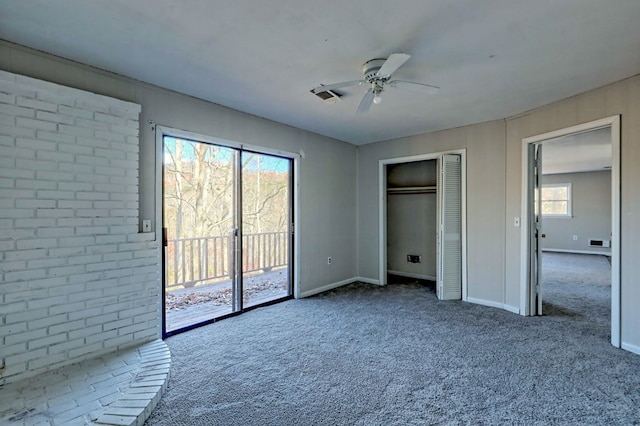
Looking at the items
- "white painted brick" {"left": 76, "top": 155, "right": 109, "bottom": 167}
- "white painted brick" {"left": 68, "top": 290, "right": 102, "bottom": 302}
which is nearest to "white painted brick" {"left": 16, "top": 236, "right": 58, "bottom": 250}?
"white painted brick" {"left": 68, "top": 290, "right": 102, "bottom": 302}

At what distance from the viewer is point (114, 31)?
2158mm

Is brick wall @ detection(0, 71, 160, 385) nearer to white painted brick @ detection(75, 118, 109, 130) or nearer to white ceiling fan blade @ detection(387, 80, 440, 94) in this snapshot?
white painted brick @ detection(75, 118, 109, 130)

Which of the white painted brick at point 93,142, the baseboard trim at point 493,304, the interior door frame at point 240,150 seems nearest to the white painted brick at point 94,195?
the white painted brick at point 93,142

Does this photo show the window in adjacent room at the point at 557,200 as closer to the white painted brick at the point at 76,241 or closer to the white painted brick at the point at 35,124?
the white painted brick at the point at 76,241

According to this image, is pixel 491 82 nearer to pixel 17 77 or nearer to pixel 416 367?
pixel 416 367

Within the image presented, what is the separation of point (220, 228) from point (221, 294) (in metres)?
0.99

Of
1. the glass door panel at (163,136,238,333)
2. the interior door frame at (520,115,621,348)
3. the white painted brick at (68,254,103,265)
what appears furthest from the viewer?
the glass door panel at (163,136,238,333)

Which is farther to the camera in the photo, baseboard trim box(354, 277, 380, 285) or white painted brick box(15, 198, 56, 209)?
baseboard trim box(354, 277, 380, 285)

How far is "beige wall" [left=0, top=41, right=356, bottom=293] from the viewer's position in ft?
8.48

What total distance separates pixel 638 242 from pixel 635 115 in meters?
1.16

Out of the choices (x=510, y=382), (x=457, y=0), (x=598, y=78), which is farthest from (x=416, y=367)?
(x=598, y=78)

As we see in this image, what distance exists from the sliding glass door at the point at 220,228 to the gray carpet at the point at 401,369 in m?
0.66

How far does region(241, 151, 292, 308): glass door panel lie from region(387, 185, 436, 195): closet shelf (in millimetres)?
2451

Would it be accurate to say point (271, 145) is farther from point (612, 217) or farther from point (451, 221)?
point (612, 217)
